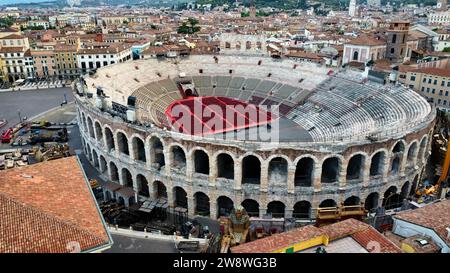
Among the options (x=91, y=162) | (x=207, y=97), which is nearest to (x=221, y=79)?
(x=207, y=97)

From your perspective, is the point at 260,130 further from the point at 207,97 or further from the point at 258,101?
the point at 207,97

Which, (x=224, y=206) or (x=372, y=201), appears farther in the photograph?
(x=372, y=201)

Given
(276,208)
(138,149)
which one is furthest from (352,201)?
(138,149)

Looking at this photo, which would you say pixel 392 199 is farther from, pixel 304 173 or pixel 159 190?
pixel 159 190

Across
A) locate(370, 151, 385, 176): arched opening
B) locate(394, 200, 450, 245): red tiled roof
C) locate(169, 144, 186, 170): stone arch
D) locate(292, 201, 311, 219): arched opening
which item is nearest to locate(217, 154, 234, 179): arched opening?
locate(169, 144, 186, 170): stone arch

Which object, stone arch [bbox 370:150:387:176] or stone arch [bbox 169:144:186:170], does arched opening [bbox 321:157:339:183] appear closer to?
stone arch [bbox 370:150:387:176]
